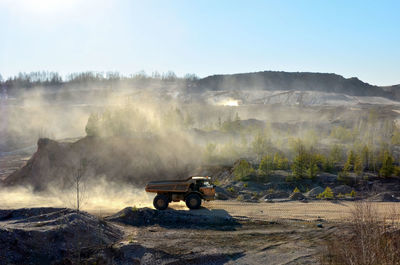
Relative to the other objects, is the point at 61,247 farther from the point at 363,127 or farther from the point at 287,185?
the point at 363,127

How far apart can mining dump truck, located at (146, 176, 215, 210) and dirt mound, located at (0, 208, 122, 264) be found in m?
3.79

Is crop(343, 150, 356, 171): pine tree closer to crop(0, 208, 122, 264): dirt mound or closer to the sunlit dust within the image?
crop(0, 208, 122, 264): dirt mound

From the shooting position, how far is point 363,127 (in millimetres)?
60531

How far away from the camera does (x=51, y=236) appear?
13.4 meters

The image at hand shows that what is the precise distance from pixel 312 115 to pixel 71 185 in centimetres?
6045

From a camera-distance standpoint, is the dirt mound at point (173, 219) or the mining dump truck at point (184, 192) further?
the mining dump truck at point (184, 192)

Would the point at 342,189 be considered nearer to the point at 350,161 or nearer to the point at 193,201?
the point at 350,161

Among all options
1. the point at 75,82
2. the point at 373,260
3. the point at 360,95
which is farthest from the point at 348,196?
the point at 75,82

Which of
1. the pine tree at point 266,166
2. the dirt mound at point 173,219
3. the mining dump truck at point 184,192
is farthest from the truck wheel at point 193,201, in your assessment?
the pine tree at point 266,166

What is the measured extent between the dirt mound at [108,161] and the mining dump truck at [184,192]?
1417cm

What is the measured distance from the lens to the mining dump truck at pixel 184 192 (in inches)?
734

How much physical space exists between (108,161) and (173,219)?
1940cm

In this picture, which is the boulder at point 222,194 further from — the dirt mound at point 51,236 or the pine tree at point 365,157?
the pine tree at point 365,157

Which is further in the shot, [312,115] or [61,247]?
[312,115]
